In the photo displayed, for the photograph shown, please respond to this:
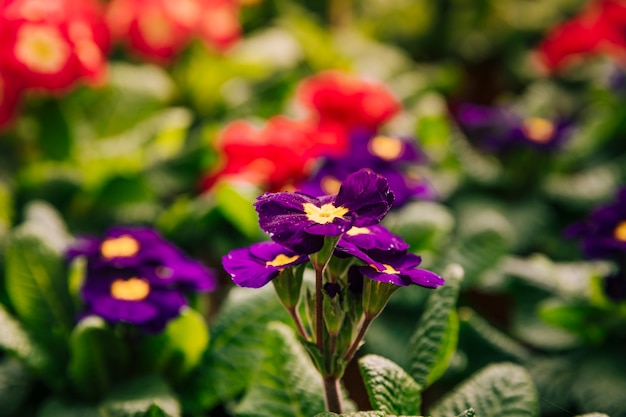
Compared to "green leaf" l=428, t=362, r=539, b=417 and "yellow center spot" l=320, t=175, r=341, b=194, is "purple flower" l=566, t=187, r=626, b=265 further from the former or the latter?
"yellow center spot" l=320, t=175, r=341, b=194

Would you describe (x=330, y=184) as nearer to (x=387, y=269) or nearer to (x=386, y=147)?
(x=386, y=147)

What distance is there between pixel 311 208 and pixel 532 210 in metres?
0.89

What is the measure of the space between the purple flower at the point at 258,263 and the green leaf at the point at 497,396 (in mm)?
299

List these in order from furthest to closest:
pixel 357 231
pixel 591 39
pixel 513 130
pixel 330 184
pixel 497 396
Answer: pixel 591 39, pixel 513 130, pixel 330 184, pixel 497 396, pixel 357 231

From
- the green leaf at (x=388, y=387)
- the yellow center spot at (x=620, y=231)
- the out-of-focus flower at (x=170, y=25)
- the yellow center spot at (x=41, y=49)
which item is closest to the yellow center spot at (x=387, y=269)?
the green leaf at (x=388, y=387)

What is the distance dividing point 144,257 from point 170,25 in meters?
0.96

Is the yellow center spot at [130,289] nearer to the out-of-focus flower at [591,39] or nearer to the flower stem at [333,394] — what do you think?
the flower stem at [333,394]

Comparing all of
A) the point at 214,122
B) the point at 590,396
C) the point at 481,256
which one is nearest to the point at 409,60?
the point at 214,122

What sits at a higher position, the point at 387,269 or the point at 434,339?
the point at 387,269

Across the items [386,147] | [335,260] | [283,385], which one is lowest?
[283,385]

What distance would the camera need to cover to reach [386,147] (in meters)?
1.24

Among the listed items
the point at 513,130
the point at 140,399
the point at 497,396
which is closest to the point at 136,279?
the point at 140,399

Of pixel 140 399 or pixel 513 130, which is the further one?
pixel 513 130

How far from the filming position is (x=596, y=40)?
6.46ft
